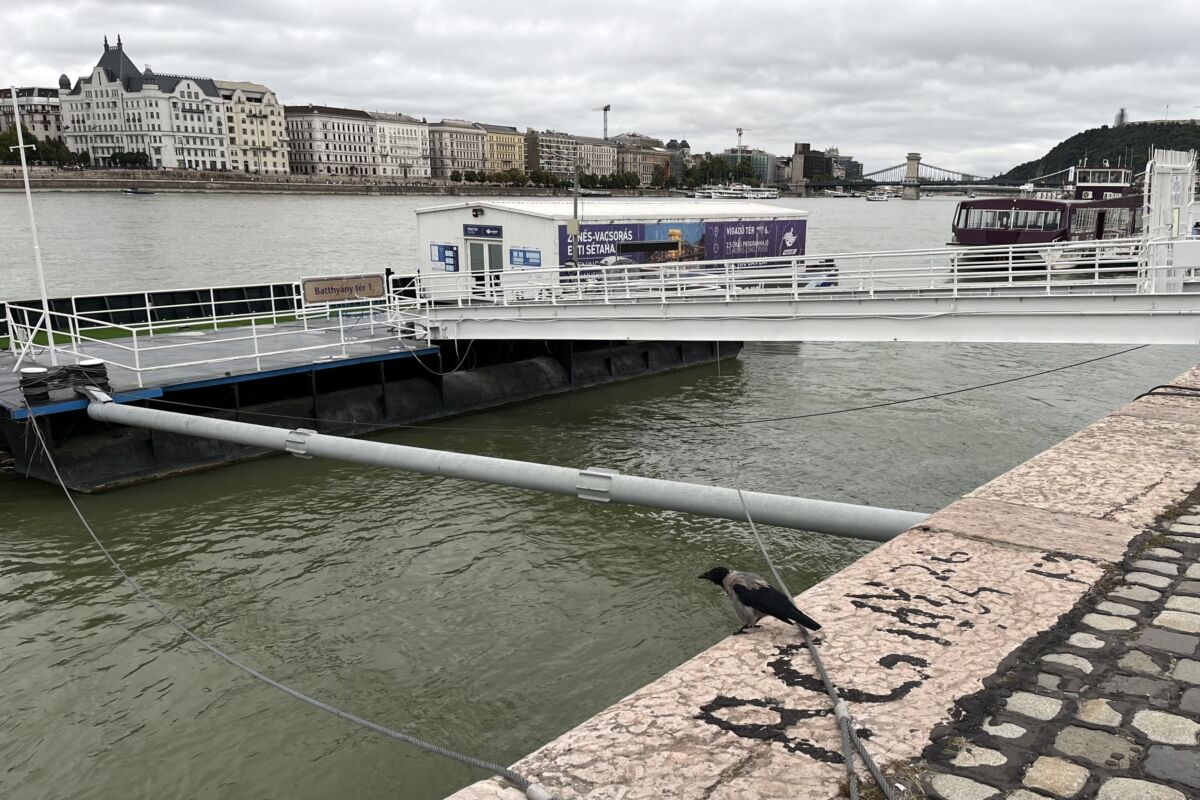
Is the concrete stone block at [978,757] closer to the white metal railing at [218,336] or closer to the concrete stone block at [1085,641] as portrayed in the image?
the concrete stone block at [1085,641]

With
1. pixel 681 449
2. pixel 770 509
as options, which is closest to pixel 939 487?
pixel 681 449

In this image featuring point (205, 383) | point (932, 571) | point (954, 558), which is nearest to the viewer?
point (932, 571)

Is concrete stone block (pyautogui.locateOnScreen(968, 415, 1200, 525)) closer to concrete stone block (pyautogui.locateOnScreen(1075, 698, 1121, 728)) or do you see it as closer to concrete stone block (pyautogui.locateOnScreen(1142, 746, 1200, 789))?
concrete stone block (pyautogui.locateOnScreen(1075, 698, 1121, 728))

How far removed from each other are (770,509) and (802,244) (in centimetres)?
2961

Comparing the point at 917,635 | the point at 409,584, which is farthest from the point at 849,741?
the point at 409,584

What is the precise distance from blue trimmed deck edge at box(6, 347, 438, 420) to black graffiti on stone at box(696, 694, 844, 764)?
14.5m

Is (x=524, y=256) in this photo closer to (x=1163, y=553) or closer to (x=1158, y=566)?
(x=1163, y=553)

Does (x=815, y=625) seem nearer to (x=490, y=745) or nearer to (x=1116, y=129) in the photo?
(x=490, y=745)

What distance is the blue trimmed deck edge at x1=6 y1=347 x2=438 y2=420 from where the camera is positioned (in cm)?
1483

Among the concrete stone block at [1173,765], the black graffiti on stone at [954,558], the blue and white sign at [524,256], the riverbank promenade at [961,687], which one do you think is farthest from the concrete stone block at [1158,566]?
the blue and white sign at [524,256]

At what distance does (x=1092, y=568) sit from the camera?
5.19 m

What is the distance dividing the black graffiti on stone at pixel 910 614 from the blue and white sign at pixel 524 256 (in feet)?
70.9

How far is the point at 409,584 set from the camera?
12.2 metres

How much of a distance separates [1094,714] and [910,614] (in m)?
1.11
